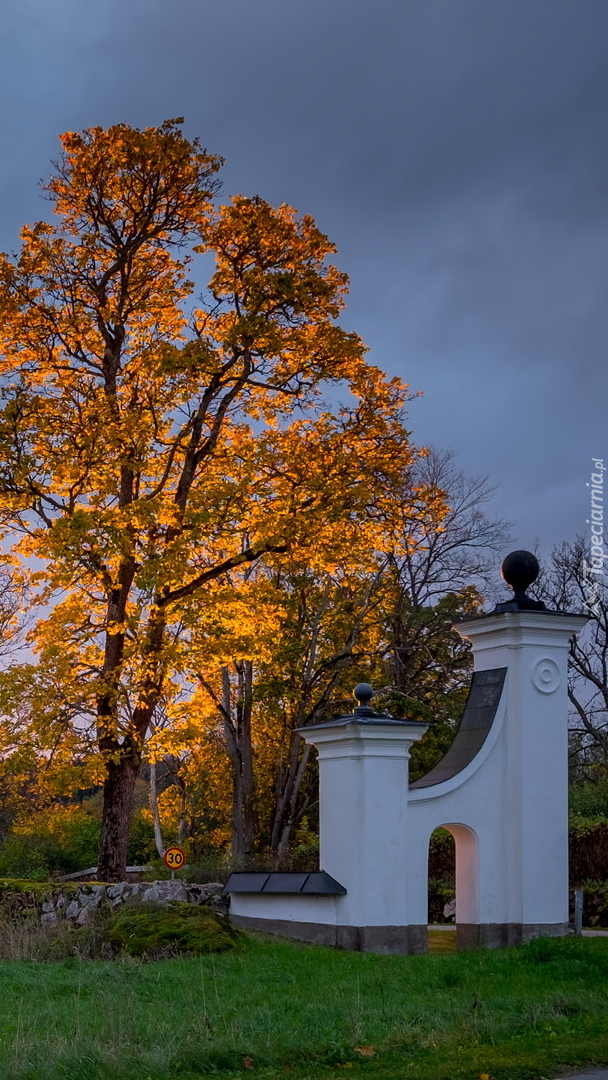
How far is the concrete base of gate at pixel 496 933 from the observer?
13336 mm

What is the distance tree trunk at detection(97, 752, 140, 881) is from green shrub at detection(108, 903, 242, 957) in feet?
18.0

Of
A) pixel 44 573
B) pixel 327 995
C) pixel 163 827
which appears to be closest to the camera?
pixel 327 995

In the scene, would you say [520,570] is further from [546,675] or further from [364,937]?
[364,937]

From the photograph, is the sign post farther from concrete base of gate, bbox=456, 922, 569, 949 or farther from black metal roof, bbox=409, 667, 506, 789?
concrete base of gate, bbox=456, 922, 569, 949

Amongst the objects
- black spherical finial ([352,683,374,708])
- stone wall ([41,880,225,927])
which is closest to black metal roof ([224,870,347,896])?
stone wall ([41,880,225,927])

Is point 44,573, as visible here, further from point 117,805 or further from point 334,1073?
point 334,1073

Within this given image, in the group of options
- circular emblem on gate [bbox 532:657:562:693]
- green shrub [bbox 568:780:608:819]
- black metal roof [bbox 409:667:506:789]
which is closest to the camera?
black metal roof [bbox 409:667:506:789]

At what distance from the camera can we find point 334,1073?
6.81 metres

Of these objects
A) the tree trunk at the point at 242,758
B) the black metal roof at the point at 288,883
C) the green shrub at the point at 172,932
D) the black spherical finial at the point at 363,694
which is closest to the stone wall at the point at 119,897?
the black metal roof at the point at 288,883

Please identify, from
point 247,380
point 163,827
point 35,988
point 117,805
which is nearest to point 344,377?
point 247,380

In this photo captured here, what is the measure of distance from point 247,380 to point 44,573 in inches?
187

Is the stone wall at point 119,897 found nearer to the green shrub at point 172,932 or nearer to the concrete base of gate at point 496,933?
the green shrub at point 172,932

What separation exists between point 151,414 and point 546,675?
325 inches

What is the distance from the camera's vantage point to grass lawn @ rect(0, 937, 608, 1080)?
6.89 m
